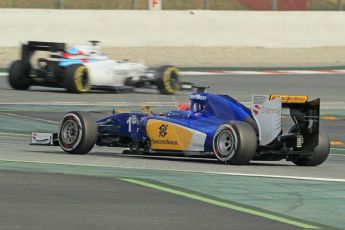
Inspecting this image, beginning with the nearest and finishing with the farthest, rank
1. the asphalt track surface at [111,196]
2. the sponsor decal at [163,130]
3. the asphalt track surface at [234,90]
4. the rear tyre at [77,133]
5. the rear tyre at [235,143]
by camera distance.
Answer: the asphalt track surface at [111,196], the rear tyre at [235,143], the sponsor decal at [163,130], the rear tyre at [77,133], the asphalt track surface at [234,90]

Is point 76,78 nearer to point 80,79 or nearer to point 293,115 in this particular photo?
point 80,79

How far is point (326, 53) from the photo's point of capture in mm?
35781

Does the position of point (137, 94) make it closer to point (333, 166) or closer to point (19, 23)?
point (19, 23)

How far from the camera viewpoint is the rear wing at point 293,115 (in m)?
12.9

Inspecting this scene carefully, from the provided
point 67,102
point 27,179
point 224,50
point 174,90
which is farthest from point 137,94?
point 27,179

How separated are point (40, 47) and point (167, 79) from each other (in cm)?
278

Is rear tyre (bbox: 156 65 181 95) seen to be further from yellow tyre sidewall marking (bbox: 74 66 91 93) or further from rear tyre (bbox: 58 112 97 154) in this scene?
rear tyre (bbox: 58 112 97 154)

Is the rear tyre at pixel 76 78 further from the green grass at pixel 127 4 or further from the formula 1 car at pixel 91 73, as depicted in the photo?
the green grass at pixel 127 4

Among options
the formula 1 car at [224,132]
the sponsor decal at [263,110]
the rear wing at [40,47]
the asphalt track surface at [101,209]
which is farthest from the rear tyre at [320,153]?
the rear wing at [40,47]

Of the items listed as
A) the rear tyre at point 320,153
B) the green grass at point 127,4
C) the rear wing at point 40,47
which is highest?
the green grass at point 127,4

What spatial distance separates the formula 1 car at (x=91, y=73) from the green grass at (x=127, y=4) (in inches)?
409

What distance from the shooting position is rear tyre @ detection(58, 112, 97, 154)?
529 inches

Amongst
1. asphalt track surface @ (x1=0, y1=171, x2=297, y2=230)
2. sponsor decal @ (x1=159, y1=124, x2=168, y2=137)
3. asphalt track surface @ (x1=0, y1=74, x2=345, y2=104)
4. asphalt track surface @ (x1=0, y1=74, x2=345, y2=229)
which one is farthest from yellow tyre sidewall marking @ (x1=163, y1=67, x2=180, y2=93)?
asphalt track surface @ (x1=0, y1=171, x2=297, y2=230)

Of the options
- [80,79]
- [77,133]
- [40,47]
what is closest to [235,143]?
[77,133]
